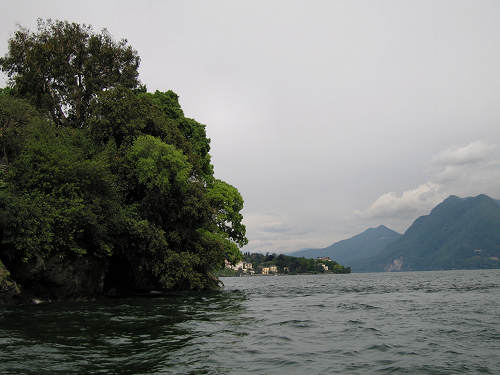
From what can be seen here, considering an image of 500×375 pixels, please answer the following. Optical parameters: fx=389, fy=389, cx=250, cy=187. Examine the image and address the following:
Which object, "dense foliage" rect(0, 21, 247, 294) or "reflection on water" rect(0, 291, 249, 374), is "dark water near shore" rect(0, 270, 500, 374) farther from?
"dense foliage" rect(0, 21, 247, 294)

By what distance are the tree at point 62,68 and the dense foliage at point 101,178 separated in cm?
9

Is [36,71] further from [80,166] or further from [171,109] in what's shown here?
[80,166]

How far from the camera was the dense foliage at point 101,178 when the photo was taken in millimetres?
21234

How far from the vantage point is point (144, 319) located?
14289 mm

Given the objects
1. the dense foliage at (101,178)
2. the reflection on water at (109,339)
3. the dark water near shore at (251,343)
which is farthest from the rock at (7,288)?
the dark water near shore at (251,343)

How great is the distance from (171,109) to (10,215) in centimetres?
2220

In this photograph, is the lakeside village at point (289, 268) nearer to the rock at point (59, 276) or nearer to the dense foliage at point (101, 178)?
the dense foliage at point (101, 178)

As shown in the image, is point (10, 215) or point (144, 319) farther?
point (10, 215)

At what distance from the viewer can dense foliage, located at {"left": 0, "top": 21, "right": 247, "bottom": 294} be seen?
836 inches

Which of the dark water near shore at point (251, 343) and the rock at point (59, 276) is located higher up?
the rock at point (59, 276)

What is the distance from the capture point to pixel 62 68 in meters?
34.7

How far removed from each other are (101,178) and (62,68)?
53.5 feet

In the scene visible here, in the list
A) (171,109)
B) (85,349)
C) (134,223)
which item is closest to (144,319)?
(85,349)

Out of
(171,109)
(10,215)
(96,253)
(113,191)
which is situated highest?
(171,109)
